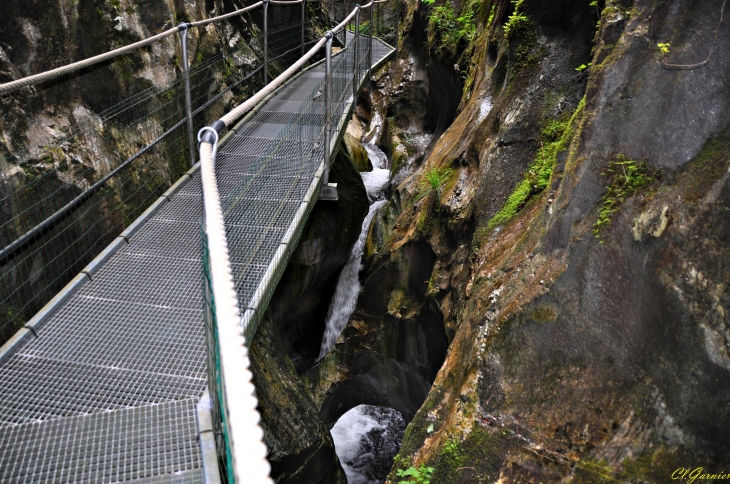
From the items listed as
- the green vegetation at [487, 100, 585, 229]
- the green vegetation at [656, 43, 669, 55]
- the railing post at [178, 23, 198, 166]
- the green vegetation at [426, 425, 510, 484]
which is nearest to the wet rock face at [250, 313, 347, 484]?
the green vegetation at [426, 425, 510, 484]

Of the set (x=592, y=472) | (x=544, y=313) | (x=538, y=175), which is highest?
(x=538, y=175)

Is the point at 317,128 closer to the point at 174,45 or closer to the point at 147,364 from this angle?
the point at 174,45

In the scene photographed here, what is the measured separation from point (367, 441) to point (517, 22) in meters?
7.41

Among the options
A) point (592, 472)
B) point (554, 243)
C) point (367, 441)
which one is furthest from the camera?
point (367, 441)

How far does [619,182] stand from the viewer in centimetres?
396

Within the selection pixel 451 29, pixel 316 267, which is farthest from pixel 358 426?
pixel 451 29

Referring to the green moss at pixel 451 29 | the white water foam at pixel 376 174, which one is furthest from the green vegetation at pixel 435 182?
the white water foam at pixel 376 174

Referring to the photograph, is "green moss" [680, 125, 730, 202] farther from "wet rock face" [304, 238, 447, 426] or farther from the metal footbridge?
"wet rock face" [304, 238, 447, 426]

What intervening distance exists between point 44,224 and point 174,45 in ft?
9.90

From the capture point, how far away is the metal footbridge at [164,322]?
86.8 inches

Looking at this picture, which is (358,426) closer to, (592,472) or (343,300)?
(343,300)

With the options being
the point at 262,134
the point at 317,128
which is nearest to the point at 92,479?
the point at 317,128

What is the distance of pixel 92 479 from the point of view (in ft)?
8.48

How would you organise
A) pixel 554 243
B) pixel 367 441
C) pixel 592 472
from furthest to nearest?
pixel 367 441 → pixel 554 243 → pixel 592 472
